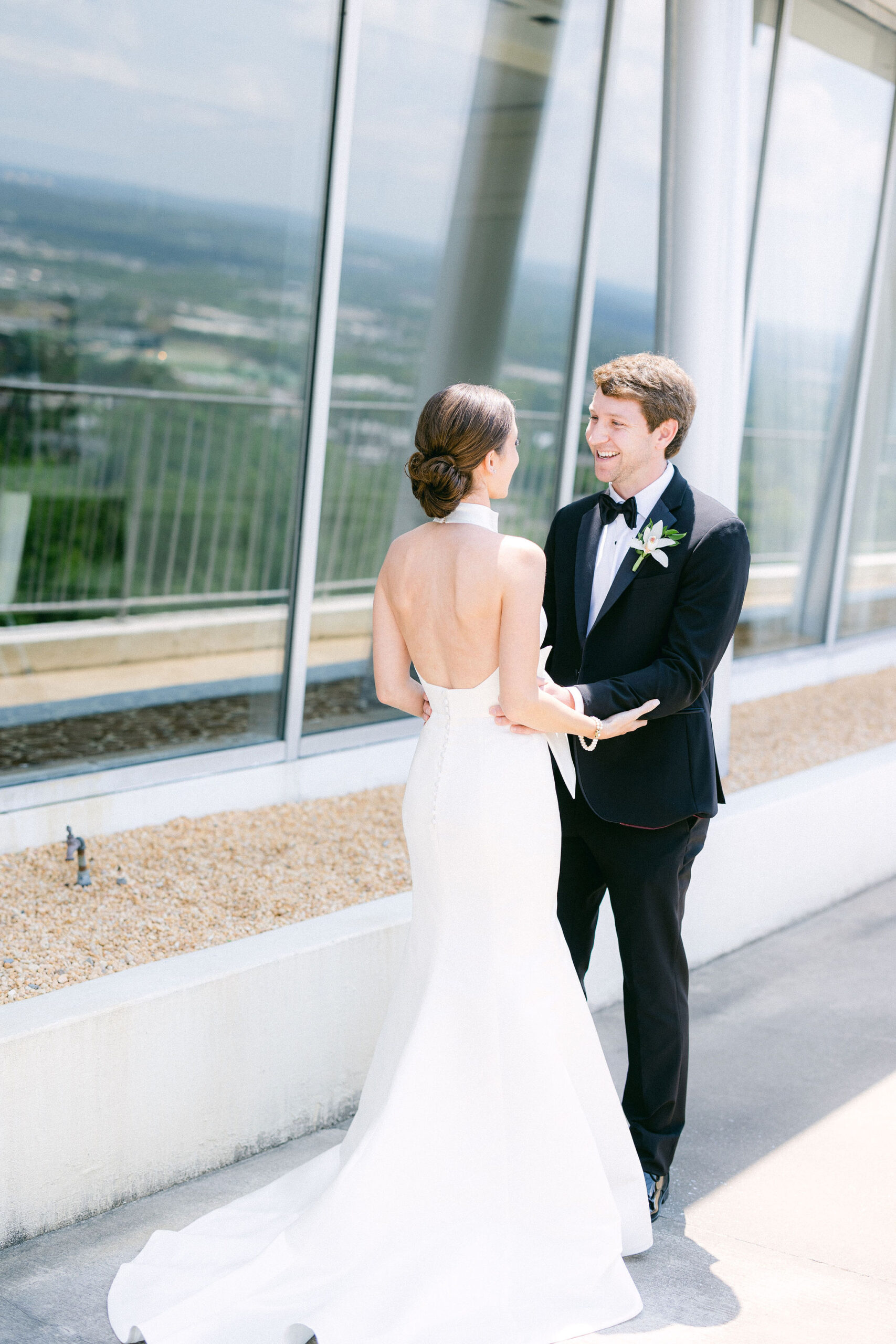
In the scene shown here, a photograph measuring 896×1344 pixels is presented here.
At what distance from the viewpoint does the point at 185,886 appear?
151 inches

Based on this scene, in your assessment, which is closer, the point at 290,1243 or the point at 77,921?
the point at 290,1243

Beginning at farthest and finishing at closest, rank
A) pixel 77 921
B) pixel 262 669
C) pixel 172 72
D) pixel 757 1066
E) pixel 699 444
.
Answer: pixel 172 72 < pixel 262 669 < pixel 699 444 < pixel 757 1066 < pixel 77 921

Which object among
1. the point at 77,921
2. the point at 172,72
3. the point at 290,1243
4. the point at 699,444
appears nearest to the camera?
the point at 290,1243

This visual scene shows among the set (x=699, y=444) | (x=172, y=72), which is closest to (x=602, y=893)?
(x=699, y=444)

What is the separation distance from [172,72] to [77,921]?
18.9ft

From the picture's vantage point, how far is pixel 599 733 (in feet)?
8.57

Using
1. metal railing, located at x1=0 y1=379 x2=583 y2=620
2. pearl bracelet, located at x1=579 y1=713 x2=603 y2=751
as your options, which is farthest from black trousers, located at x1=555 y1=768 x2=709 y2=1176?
metal railing, located at x1=0 y1=379 x2=583 y2=620

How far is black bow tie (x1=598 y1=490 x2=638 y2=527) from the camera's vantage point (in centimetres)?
277

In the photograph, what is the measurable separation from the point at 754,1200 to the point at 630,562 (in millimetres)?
1470

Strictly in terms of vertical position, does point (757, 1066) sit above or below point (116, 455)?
below

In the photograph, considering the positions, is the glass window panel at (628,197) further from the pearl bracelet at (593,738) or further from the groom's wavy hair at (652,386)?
the pearl bracelet at (593,738)

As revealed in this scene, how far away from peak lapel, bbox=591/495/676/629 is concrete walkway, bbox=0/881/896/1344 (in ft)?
4.46

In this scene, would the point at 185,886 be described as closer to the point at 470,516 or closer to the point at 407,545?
the point at 407,545

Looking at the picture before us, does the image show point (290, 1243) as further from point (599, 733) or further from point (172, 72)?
point (172, 72)
